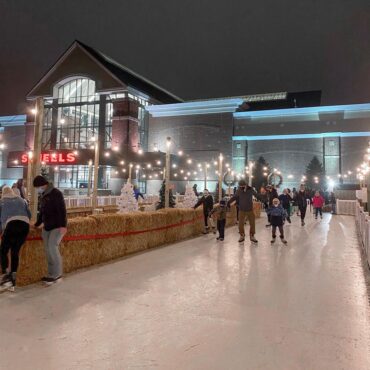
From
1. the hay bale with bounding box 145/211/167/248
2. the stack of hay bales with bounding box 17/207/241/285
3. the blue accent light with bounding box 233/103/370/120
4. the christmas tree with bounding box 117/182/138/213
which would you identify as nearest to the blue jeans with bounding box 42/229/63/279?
the stack of hay bales with bounding box 17/207/241/285

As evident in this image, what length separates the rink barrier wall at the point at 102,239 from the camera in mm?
6229

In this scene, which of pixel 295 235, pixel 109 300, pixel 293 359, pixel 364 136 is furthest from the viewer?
pixel 364 136

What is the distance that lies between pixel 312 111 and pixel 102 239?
1684 inches

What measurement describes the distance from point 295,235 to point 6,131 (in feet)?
174

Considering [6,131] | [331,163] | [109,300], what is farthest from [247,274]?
[6,131]

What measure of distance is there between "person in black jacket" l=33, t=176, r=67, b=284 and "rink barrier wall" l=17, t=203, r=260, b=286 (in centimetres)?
27

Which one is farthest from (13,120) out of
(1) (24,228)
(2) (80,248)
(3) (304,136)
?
(1) (24,228)

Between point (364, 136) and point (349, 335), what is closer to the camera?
point (349, 335)

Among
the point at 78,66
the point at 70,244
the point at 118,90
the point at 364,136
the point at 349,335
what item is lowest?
the point at 349,335

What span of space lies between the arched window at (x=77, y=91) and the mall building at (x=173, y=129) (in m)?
0.13

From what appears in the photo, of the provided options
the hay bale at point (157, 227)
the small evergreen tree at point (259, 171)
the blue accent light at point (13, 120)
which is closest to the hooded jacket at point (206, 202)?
the hay bale at point (157, 227)

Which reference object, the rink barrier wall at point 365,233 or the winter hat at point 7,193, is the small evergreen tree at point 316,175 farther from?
the winter hat at point 7,193

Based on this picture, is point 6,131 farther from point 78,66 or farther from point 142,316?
point 142,316

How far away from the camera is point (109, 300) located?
17.3ft
